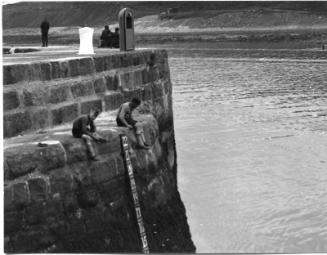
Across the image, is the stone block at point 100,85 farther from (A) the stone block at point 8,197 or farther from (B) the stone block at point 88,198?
(A) the stone block at point 8,197

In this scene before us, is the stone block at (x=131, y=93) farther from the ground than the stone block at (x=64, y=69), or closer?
closer

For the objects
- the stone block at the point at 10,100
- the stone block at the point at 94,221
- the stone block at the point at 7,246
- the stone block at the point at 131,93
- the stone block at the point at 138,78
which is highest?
the stone block at the point at 10,100

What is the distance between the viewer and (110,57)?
621 inches

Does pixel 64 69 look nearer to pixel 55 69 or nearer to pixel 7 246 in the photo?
pixel 55 69

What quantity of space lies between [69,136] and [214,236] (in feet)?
17.6

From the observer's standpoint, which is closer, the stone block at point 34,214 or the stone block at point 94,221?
the stone block at point 34,214

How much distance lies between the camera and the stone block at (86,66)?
47.1 ft

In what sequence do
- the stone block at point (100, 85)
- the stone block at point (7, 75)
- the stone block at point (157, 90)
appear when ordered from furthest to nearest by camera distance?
1. the stone block at point (157, 90)
2. the stone block at point (100, 85)
3. the stone block at point (7, 75)

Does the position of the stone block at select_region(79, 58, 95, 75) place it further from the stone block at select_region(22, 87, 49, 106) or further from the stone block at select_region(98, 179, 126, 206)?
the stone block at select_region(98, 179, 126, 206)

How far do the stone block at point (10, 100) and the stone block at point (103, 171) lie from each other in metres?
1.85

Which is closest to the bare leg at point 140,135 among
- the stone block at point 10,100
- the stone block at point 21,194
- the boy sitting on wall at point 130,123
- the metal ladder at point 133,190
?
the boy sitting on wall at point 130,123

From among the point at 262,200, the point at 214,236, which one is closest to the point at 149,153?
the point at 214,236

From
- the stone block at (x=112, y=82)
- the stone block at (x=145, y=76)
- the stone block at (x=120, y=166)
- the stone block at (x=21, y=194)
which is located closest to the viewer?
the stone block at (x=21, y=194)

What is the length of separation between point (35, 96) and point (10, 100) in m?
0.78
